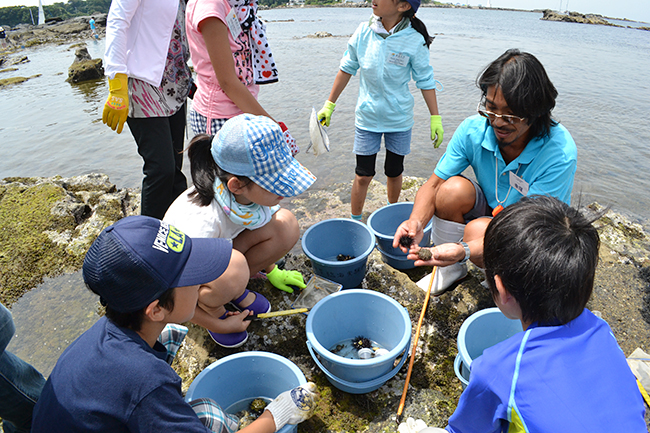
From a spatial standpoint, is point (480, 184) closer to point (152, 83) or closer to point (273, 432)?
point (273, 432)

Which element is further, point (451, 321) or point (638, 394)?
point (451, 321)

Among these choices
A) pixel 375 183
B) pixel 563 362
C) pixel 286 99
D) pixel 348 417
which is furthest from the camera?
pixel 286 99

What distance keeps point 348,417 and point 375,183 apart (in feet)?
9.28

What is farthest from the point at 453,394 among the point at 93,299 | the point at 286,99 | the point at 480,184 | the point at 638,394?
the point at 286,99

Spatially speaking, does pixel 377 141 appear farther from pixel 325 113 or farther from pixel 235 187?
pixel 235 187

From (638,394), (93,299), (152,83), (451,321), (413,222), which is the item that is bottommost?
(93,299)

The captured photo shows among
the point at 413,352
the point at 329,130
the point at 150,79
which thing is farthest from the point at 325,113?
the point at 329,130

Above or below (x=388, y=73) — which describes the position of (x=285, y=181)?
below

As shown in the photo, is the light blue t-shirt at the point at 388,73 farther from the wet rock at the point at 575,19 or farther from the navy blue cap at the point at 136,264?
the wet rock at the point at 575,19

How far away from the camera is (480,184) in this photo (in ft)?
7.75

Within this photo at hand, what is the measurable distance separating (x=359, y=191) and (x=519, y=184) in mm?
1337

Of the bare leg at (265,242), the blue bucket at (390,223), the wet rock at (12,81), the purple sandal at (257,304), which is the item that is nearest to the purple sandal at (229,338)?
the purple sandal at (257,304)

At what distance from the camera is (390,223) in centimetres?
301

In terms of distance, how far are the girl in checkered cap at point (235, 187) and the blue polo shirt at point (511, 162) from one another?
1048 millimetres
